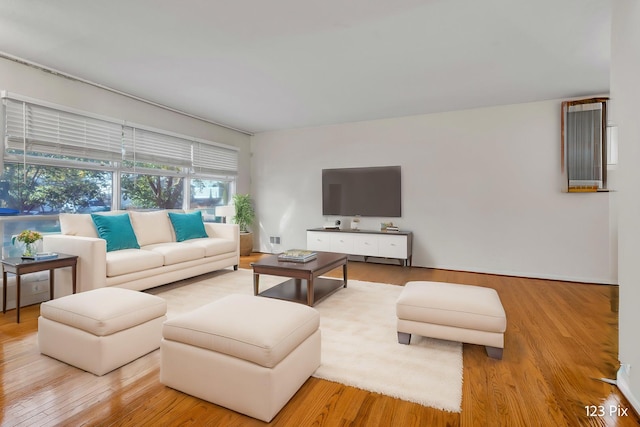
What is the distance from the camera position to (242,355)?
1556 mm

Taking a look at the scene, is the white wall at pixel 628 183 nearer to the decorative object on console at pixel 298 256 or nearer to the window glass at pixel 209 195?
the decorative object on console at pixel 298 256

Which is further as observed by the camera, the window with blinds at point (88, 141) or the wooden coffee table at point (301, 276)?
the window with blinds at point (88, 141)

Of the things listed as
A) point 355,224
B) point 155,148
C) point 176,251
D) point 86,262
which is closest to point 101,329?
point 86,262

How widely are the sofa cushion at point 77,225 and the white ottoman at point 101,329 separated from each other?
156 cm

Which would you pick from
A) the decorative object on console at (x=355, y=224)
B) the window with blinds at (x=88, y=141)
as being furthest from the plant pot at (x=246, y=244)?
the decorative object on console at (x=355, y=224)

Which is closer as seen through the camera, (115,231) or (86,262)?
(86,262)

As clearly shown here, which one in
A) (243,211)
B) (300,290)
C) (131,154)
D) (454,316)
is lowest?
(300,290)

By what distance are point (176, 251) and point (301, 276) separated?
5.56ft

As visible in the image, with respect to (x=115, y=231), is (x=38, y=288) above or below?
below

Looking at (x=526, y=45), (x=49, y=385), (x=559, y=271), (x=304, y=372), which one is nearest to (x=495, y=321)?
(x=304, y=372)

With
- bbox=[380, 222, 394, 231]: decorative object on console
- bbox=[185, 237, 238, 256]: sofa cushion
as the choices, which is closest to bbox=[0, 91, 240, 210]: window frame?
bbox=[185, 237, 238, 256]: sofa cushion

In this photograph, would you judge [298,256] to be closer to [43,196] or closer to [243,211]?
[43,196]

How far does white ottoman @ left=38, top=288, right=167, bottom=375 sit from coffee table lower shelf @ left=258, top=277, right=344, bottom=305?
125 cm

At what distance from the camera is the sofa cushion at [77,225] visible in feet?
11.1
